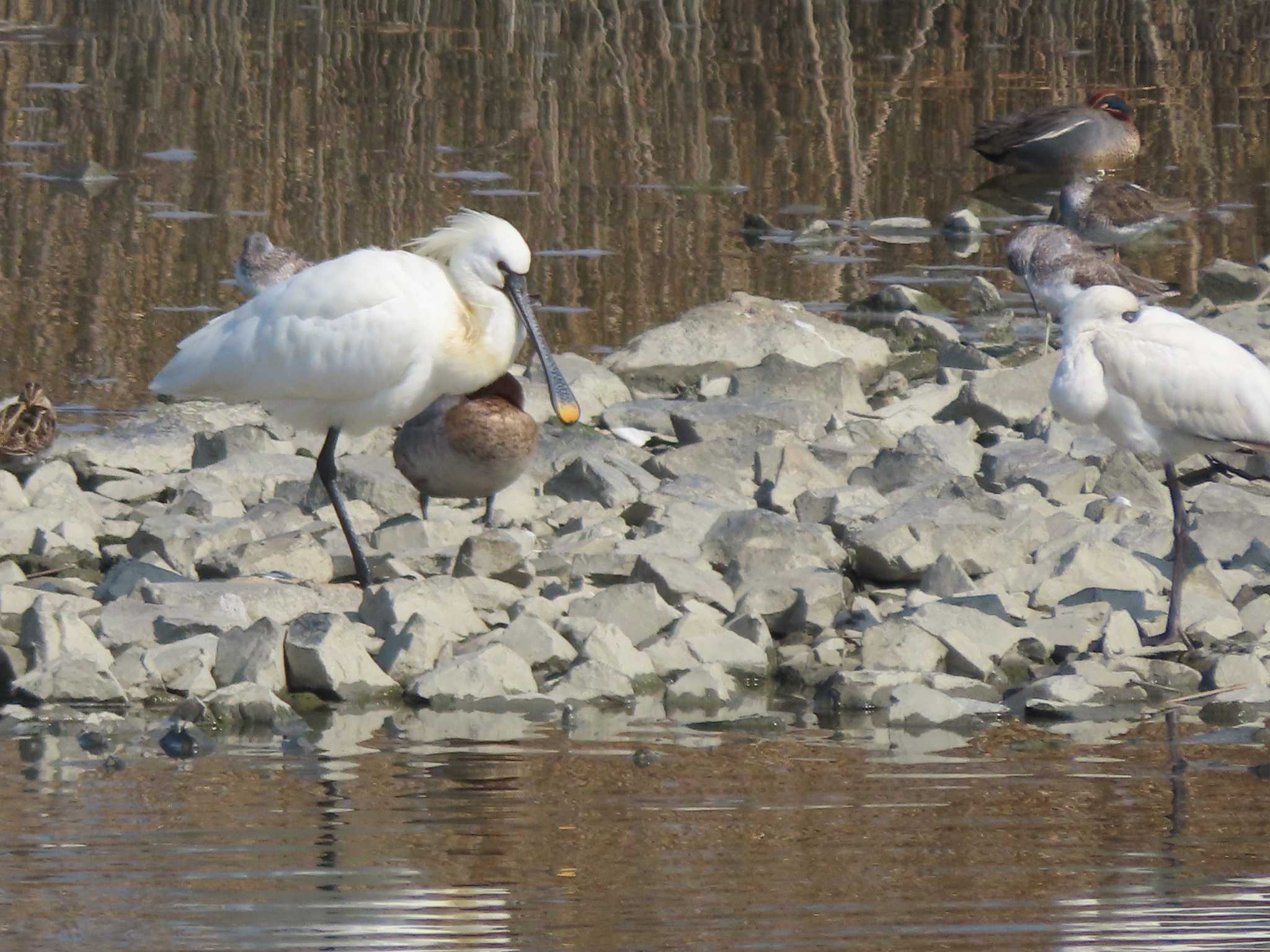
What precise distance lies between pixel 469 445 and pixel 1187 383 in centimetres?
245

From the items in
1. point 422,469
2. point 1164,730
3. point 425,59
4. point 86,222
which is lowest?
point 1164,730

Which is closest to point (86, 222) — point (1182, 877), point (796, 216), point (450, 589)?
point (796, 216)

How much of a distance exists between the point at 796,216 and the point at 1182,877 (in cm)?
1043

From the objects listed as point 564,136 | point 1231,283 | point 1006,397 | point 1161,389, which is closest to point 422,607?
point 1161,389

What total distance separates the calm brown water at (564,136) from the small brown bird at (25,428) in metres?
0.96

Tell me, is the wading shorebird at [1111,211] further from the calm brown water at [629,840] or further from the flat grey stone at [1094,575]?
the calm brown water at [629,840]

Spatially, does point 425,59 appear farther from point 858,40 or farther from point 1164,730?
point 1164,730

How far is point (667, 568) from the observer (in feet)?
23.1

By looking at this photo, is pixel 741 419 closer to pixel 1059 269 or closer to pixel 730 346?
pixel 730 346

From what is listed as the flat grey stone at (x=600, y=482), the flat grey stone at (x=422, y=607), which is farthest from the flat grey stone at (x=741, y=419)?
the flat grey stone at (x=422, y=607)

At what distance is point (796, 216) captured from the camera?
1475 cm

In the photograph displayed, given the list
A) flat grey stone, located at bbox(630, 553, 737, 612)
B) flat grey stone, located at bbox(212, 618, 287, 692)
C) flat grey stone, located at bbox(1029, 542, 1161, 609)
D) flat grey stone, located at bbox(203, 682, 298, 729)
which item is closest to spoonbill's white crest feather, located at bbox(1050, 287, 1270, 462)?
flat grey stone, located at bbox(1029, 542, 1161, 609)

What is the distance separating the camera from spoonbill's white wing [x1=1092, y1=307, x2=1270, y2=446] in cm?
730

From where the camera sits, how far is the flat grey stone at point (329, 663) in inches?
247
